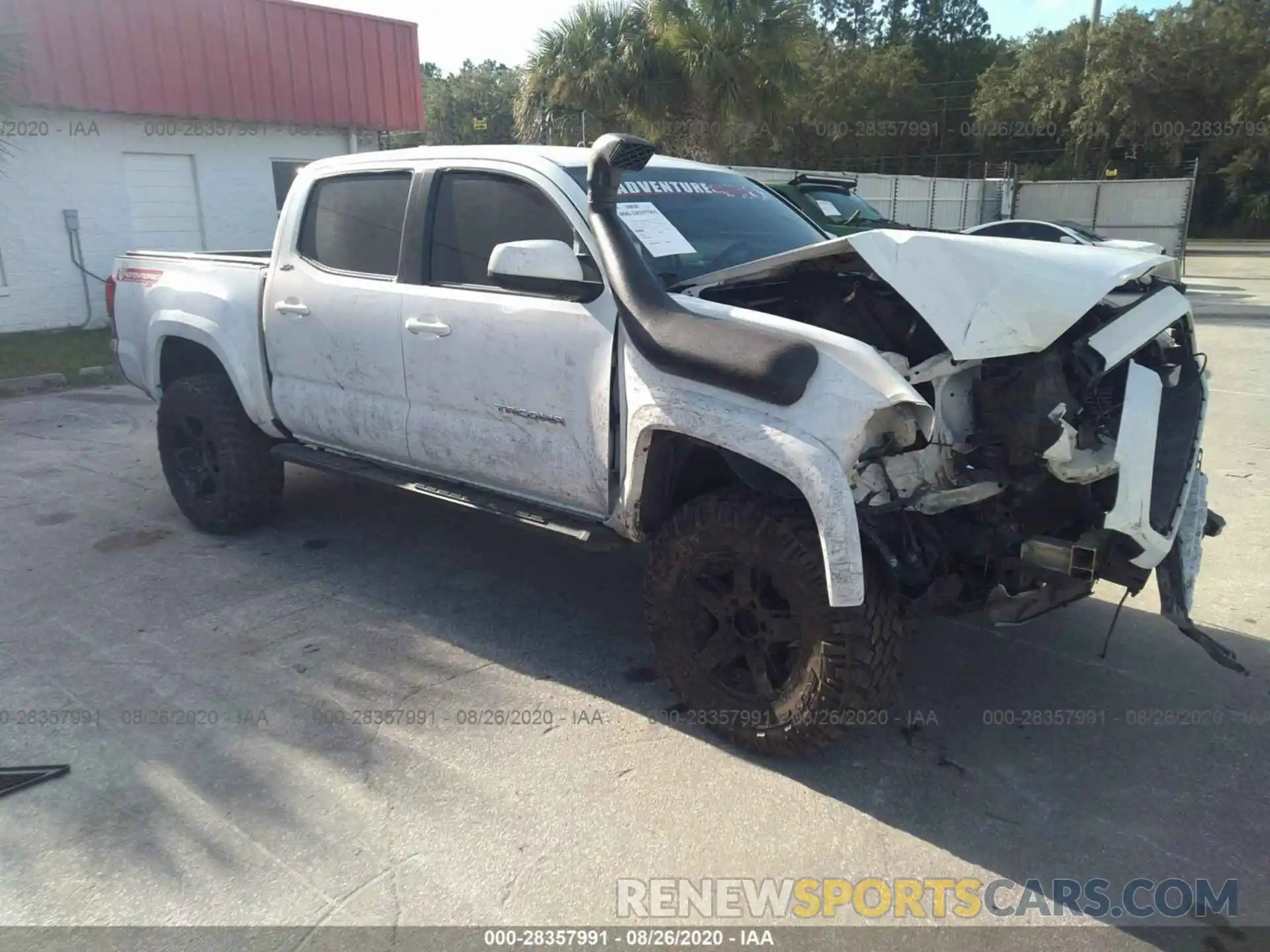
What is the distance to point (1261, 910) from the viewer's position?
269 cm

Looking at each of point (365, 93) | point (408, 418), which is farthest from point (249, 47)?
point (408, 418)

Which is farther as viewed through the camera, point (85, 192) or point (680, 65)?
point (680, 65)

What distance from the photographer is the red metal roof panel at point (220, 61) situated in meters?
12.3

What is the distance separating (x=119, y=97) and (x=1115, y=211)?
20.5m

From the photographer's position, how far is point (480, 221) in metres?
4.18

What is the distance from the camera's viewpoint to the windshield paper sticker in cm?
380

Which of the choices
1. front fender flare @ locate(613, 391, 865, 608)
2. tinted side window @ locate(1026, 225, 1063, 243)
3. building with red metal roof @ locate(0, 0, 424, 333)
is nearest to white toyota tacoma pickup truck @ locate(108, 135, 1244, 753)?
front fender flare @ locate(613, 391, 865, 608)

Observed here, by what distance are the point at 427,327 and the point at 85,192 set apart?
38.4ft

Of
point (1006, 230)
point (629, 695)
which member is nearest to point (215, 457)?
point (629, 695)

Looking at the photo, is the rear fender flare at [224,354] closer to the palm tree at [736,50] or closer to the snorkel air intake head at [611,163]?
the snorkel air intake head at [611,163]

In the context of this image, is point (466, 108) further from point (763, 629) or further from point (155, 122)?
point (763, 629)

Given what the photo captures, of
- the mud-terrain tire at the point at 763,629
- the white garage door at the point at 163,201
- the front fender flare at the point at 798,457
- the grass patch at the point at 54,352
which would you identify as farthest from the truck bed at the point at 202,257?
the white garage door at the point at 163,201

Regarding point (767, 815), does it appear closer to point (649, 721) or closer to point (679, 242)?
point (649, 721)

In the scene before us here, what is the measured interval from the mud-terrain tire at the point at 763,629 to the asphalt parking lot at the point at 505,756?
9.0 inches
